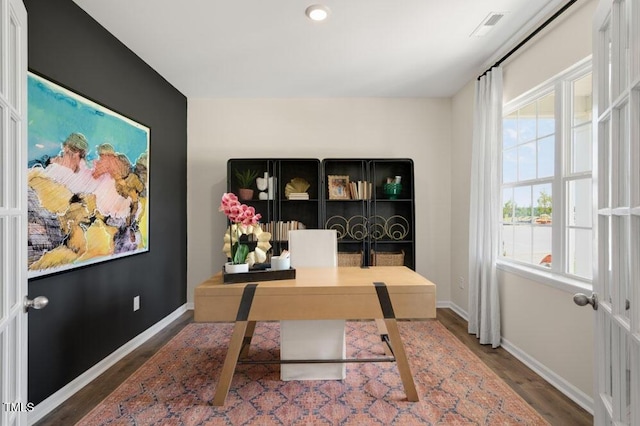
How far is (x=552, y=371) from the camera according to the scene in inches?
95.5

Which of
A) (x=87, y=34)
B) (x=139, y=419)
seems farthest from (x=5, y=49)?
(x=139, y=419)

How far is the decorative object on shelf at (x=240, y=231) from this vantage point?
7.17 feet

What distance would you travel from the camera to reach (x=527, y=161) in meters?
2.92

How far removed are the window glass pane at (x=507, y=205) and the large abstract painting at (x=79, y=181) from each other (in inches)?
132

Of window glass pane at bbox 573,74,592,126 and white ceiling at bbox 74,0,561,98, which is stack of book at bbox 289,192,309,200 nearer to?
white ceiling at bbox 74,0,561,98

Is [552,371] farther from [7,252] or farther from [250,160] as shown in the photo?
[250,160]

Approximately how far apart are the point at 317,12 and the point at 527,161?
2039mm

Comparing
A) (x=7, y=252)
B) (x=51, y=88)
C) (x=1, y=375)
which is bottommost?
(x=1, y=375)

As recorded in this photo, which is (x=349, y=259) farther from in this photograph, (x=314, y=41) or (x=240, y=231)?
(x=314, y=41)

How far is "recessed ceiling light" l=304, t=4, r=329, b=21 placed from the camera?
7.82 feet

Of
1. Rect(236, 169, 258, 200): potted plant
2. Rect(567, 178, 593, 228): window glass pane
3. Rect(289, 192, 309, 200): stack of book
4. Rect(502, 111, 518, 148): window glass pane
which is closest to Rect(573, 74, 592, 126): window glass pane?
Rect(567, 178, 593, 228): window glass pane

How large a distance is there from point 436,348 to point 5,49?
325cm

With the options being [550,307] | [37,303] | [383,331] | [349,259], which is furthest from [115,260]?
[550,307]

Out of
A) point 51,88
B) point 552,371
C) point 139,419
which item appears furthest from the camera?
point 552,371
